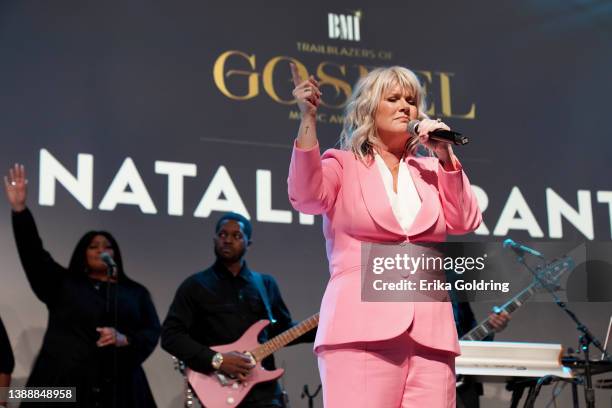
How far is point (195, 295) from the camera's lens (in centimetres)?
480

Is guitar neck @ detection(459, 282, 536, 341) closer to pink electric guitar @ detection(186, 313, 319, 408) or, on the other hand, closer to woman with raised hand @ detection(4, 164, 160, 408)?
pink electric guitar @ detection(186, 313, 319, 408)

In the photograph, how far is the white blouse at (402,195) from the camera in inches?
87.0

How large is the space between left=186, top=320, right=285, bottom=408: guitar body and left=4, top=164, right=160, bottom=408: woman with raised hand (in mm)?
441

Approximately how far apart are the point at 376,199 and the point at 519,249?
7.86 ft

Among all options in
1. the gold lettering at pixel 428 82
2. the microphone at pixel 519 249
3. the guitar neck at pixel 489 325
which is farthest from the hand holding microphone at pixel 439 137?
the gold lettering at pixel 428 82

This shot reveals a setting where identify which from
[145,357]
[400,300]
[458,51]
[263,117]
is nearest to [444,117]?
[458,51]

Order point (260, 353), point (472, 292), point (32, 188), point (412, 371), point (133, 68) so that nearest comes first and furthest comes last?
1. point (412, 371)
2. point (472, 292)
3. point (260, 353)
4. point (32, 188)
5. point (133, 68)

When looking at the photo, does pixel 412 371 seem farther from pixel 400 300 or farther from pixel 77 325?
pixel 77 325

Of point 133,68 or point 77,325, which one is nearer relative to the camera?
point 77,325

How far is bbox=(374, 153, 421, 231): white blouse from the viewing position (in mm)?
2209

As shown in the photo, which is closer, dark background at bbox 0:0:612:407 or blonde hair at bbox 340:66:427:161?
blonde hair at bbox 340:66:427:161

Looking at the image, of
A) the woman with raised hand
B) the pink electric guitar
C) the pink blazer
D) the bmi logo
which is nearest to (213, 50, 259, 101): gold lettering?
the bmi logo

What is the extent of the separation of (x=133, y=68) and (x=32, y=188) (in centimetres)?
99

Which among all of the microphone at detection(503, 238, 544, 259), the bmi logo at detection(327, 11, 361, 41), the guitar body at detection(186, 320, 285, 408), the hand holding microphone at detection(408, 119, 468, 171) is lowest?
the guitar body at detection(186, 320, 285, 408)
